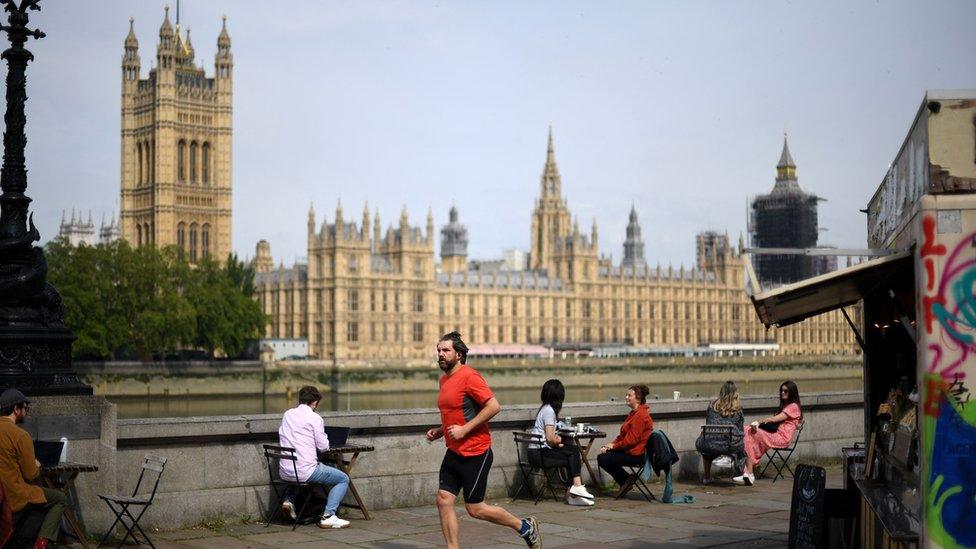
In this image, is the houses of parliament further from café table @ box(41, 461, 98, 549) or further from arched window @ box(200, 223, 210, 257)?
café table @ box(41, 461, 98, 549)

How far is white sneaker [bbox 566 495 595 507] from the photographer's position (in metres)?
11.8

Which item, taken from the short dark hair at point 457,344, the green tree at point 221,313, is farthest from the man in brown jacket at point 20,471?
the green tree at point 221,313

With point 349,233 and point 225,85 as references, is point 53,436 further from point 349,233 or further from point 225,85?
point 225,85

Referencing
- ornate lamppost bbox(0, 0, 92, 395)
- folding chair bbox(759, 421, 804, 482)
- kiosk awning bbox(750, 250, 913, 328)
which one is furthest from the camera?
folding chair bbox(759, 421, 804, 482)

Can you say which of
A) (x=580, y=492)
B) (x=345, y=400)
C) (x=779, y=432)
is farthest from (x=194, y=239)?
(x=580, y=492)

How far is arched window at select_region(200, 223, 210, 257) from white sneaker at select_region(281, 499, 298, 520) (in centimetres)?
9942

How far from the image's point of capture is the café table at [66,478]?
8.84 meters

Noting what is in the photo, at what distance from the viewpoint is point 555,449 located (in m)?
11.9

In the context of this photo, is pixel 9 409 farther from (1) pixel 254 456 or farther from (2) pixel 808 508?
(2) pixel 808 508

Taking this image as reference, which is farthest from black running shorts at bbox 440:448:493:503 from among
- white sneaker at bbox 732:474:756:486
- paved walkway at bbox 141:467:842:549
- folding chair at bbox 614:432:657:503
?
white sneaker at bbox 732:474:756:486

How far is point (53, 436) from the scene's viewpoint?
30.8ft

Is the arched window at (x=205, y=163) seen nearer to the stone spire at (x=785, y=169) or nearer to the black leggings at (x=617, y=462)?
the stone spire at (x=785, y=169)

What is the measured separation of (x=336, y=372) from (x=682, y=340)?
5284 cm

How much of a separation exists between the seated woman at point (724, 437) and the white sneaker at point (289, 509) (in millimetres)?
4716
